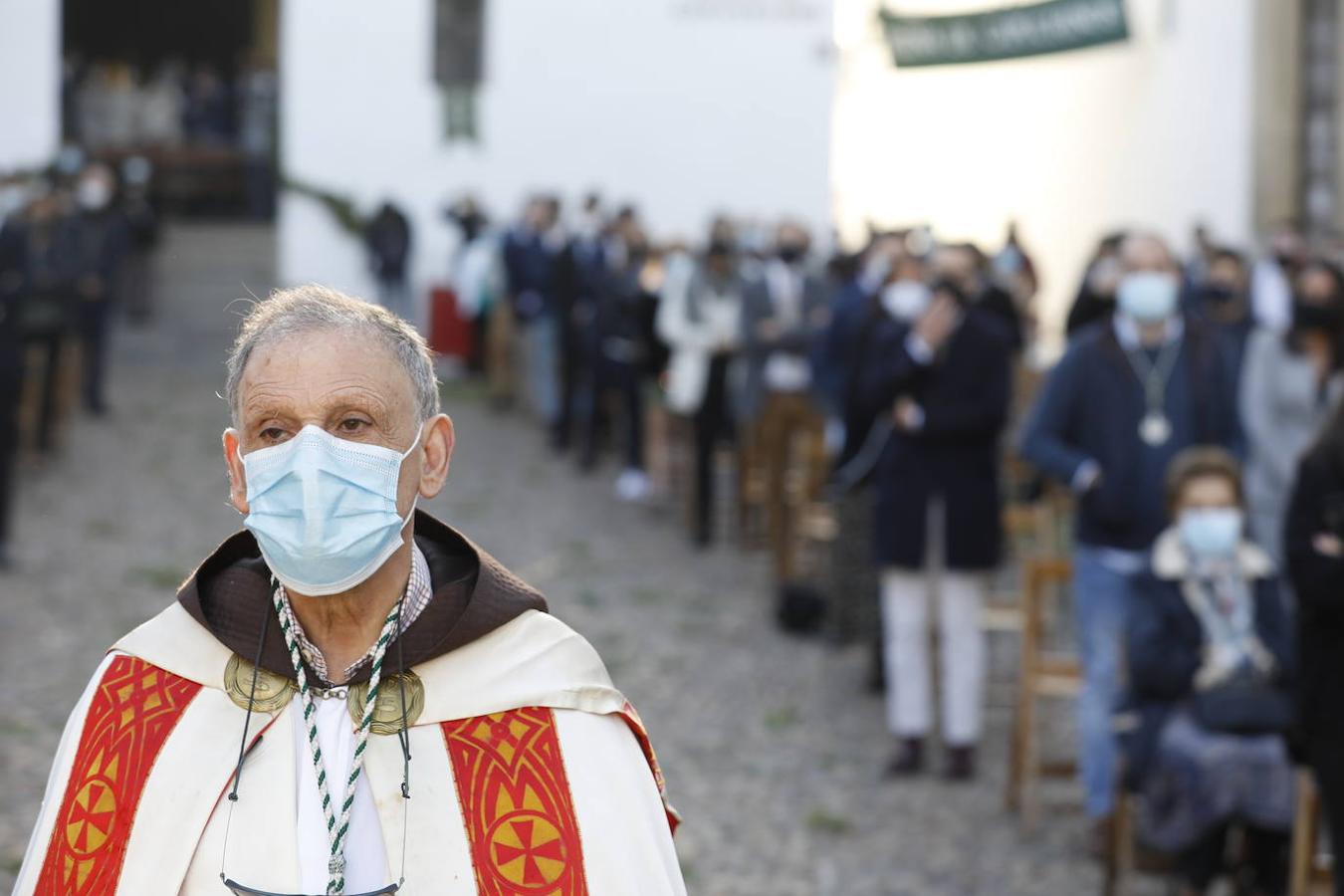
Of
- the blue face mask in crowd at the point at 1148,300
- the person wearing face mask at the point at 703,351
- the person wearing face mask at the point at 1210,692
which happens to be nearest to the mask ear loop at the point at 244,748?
the person wearing face mask at the point at 1210,692

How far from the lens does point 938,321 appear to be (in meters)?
9.07

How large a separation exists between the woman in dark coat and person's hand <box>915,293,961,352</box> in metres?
3.21

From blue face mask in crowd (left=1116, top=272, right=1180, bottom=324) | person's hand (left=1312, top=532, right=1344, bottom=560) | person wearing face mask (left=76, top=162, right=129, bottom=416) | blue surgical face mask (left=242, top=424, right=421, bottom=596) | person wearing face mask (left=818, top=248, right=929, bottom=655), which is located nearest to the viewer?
blue surgical face mask (left=242, top=424, right=421, bottom=596)

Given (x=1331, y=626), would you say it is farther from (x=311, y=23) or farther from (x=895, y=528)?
(x=311, y=23)

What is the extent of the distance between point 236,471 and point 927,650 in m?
6.49

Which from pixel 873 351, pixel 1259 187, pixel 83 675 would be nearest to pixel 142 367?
pixel 1259 187

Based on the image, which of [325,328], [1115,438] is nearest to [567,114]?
[1115,438]

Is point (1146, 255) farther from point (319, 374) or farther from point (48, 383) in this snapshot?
point (48, 383)

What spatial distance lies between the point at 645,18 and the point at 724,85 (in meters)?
1.26

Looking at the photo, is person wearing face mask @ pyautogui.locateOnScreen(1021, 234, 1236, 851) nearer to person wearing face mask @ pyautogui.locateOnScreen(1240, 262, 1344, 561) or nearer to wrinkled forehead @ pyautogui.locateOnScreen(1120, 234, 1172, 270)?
wrinkled forehead @ pyautogui.locateOnScreen(1120, 234, 1172, 270)

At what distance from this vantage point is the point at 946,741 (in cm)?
927

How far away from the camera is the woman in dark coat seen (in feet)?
19.0

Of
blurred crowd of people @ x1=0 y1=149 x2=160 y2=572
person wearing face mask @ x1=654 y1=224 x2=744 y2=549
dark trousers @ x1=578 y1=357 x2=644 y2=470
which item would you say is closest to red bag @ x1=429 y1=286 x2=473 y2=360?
blurred crowd of people @ x1=0 y1=149 x2=160 y2=572

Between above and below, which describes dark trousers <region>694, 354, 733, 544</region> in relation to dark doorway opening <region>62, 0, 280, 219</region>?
below
